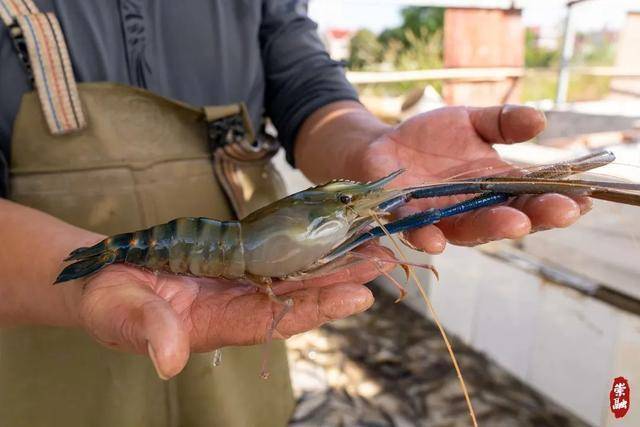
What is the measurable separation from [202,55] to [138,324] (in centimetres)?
100

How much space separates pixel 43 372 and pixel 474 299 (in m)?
2.23

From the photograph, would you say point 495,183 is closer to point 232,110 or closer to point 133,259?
point 232,110

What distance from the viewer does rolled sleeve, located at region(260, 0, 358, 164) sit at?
74.6 inches

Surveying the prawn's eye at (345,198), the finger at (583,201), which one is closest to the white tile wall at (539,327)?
the finger at (583,201)

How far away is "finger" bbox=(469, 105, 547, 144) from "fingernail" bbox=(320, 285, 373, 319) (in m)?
0.59

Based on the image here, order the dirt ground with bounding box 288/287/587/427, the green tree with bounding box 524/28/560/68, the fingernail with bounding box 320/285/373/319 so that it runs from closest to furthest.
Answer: the fingernail with bounding box 320/285/373/319, the dirt ground with bounding box 288/287/587/427, the green tree with bounding box 524/28/560/68

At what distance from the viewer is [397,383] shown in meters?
3.02

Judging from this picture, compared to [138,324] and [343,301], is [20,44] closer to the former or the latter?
[138,324]

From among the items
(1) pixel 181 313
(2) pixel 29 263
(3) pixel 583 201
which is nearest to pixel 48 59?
(2) pixel 29 263

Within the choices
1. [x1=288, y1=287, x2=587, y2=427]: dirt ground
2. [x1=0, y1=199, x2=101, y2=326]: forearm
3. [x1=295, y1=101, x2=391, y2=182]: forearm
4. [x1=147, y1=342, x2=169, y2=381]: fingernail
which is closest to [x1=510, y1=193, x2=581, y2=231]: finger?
[x1=295, y1=101, x2=391, y2=182]: forearm

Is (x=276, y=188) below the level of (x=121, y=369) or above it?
above

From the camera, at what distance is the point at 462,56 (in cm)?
480

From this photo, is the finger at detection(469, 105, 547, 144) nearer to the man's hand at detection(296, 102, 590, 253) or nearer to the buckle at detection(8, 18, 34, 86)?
the man's hand at detection(296, 102, 590, 253)

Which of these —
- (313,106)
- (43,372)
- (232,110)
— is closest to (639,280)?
(313,106)
